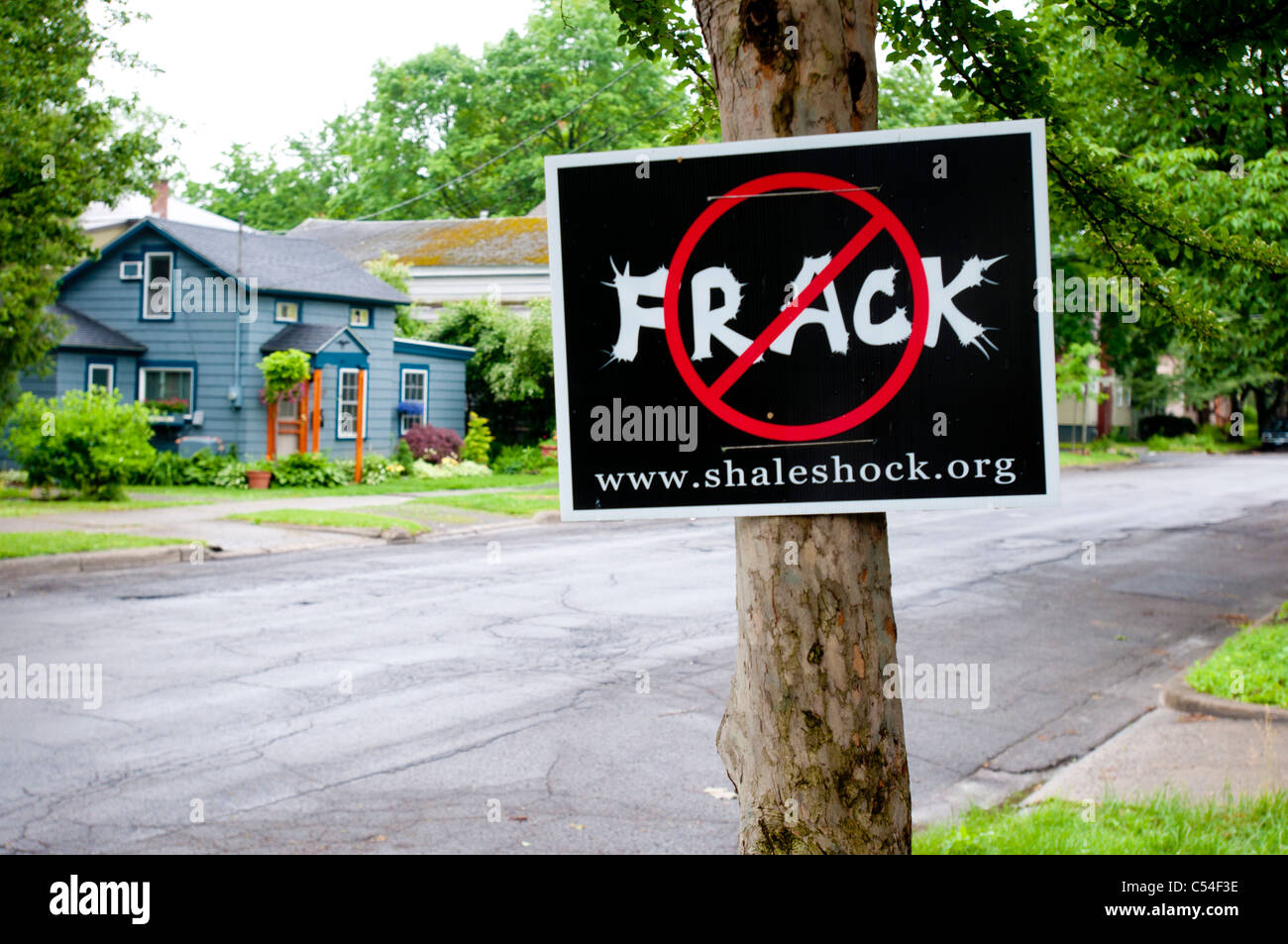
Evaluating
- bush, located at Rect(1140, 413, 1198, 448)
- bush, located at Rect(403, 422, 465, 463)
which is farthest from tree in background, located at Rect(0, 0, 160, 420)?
bush, located at Rect(1140, 413, 1198, 448)

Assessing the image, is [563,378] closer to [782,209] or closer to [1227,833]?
[782,209]

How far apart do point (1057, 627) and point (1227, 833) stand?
5960 millimetres

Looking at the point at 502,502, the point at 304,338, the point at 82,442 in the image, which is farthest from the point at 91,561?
the point at 304,338

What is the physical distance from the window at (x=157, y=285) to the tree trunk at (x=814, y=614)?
87.1 feet

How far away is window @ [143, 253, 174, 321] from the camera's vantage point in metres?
26.5

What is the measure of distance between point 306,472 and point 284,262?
631 centimetres

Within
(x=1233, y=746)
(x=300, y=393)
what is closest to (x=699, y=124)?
(x=1233, y=746)

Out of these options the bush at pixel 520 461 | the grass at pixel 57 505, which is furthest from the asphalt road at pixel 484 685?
the bush at pixel 520 461

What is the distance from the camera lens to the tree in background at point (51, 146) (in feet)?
43.5

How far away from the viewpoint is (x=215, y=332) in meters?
26.0

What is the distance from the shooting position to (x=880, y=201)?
90.3 inches

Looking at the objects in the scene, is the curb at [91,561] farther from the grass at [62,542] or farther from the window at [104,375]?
the window at [104,375]

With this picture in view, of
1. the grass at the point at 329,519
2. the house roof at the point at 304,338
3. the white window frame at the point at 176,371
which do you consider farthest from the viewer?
the house roof at the point at 304,338

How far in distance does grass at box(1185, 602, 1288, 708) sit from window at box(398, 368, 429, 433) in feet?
77.3
